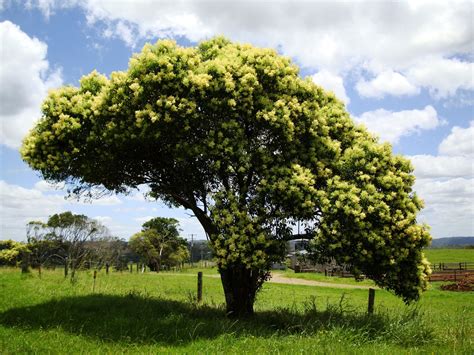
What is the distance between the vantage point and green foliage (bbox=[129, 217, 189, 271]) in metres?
81.5

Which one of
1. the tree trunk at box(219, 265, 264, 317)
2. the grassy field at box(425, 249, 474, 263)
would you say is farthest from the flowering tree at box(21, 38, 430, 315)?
the grassy field at box(425, 249, 474, 263)

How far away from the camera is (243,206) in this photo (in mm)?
14438

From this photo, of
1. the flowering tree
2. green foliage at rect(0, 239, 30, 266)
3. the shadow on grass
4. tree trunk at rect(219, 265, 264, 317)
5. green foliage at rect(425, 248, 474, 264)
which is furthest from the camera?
green foliage at rect(425, 248, 474, 264)

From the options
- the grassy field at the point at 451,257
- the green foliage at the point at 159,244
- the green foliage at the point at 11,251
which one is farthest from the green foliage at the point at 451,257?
the green foliage at the point at 11,251

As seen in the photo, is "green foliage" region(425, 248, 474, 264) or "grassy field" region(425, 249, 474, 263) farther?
"grassy field" region(425, 249, 474, 263)

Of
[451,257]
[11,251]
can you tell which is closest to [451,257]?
[451,257]

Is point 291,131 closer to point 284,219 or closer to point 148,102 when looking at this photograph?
point 284,219

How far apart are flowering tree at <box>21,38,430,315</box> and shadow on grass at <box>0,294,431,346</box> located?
1287 mm

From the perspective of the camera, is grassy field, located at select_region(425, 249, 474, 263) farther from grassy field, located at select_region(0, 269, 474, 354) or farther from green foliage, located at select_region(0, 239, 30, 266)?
grassy field, located at select_region(0, 269, 474, 354)

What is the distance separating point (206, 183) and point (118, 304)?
225 inches

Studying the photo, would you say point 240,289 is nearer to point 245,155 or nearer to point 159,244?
point 245,155

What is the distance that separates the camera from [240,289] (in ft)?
51.8

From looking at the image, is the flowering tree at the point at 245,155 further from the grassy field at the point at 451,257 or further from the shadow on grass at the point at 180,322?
the grassy field at the point at 451,257

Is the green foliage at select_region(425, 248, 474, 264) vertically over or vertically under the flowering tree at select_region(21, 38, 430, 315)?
under
